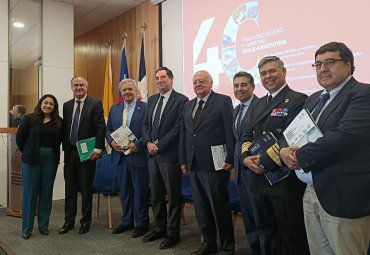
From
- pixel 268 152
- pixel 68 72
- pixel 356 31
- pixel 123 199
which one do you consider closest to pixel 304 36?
pixel 356 31

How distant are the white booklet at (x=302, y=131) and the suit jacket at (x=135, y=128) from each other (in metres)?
1.76

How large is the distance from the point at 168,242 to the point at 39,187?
146cm

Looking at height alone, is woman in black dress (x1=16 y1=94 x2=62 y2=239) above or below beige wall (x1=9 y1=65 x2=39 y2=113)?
below

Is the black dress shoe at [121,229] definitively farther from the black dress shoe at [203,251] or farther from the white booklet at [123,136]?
the black dress shoe at [203,251]

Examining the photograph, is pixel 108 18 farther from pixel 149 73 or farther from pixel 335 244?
pixel 335 244

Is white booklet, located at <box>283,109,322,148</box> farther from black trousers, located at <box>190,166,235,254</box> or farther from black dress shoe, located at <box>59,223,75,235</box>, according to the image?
black dress shoe, located at <box>59,223,75,235</box>

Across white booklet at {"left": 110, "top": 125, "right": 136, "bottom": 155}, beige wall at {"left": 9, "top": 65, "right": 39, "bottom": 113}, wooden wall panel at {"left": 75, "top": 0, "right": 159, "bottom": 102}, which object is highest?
wooden wall panel at {"left": 75, "top": 0, "right": 159, "bottom": 102}

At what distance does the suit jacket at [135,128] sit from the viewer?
3.23 meters

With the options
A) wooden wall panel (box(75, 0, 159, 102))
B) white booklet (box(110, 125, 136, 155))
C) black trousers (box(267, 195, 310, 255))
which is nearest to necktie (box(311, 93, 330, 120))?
black trousers (box(267, 195, 310, 255))

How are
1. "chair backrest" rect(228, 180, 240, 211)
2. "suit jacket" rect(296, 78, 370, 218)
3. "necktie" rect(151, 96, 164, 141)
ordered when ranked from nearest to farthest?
A: "suit jacket" rect(296, 78, 370, 218) → "chair backrest" rect(228, 180, 240, 211) → "necktie" rect(151, 96, 164, 141)

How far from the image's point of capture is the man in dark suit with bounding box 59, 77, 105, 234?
11.1 feet

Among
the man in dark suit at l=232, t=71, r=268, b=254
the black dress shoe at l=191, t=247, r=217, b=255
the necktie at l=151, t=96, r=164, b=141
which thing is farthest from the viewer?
the necktie at l=151, t=96, r=164, b=141

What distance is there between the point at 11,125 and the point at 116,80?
199 centimetres

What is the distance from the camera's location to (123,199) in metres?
3.38
